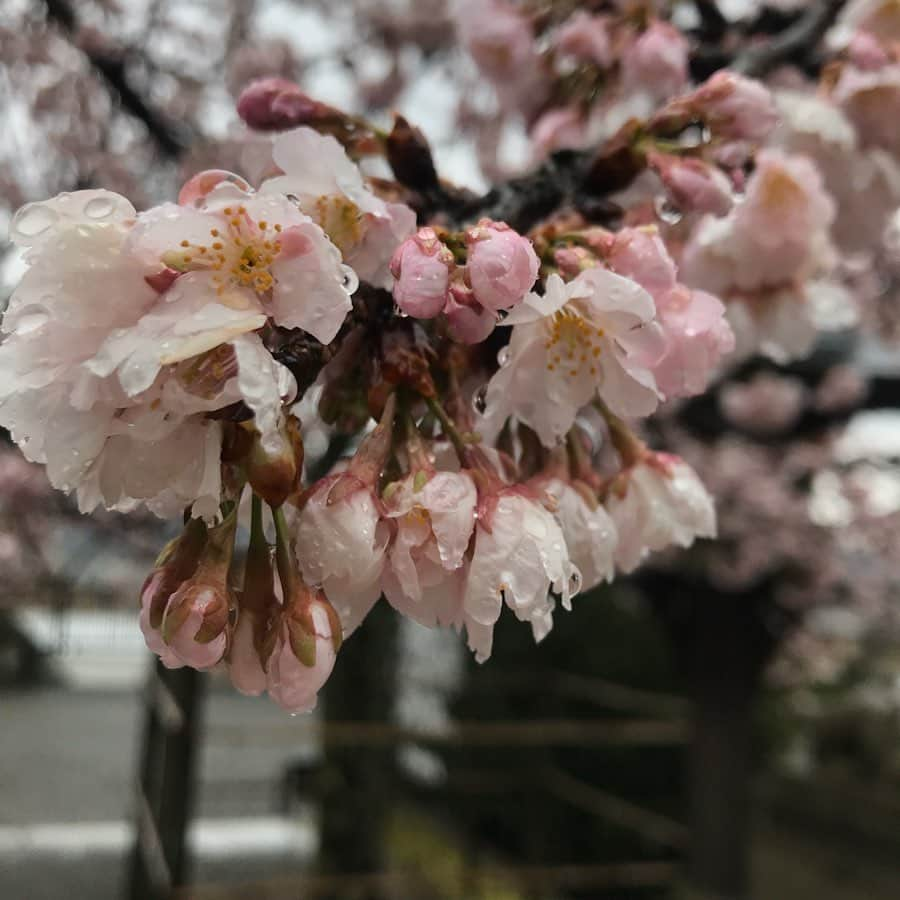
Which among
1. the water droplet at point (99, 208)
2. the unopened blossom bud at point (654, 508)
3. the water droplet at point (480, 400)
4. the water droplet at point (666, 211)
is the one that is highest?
the water droplet at point (99, 208)

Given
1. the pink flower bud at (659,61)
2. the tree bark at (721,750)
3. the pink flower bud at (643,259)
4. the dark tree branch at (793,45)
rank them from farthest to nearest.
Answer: the tree bark at (721,750) < the pink flower bud at (659,61) < the dark tree branch at (793,45) < the pink flower bud at (643,259)

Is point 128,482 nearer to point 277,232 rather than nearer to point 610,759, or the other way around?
point 277,232

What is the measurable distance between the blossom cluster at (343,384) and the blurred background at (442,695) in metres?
1.32

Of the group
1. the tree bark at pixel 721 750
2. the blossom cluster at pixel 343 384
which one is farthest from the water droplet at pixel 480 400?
the tree bark at pixel 721 750

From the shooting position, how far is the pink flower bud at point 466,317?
0.40m

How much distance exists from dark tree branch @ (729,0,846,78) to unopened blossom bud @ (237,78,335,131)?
469 millimetres

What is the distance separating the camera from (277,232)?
37cm

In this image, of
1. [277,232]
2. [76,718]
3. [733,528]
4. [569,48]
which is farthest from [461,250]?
[76,718]

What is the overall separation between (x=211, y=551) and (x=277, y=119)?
0.33 meters

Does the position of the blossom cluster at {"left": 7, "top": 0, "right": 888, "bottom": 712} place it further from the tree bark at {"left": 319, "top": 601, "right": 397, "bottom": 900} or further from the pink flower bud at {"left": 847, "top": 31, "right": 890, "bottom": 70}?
the tree bark at {"left": 319, "top": 601, "right": 397, "bottom": 900}

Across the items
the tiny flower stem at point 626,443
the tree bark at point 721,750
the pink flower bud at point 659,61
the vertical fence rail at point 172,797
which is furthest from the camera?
the tree bark at point 721,750

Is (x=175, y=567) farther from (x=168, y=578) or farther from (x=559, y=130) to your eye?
(x=559, y=130)

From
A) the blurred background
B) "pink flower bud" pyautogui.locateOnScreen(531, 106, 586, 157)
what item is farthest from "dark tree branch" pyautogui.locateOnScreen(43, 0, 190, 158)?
"pink flower bud" pyautogui.locateOnScreen(531, 106, 586, 157)

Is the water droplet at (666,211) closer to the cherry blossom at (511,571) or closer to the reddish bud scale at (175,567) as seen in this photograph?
the cherry blossom at (511,571)
